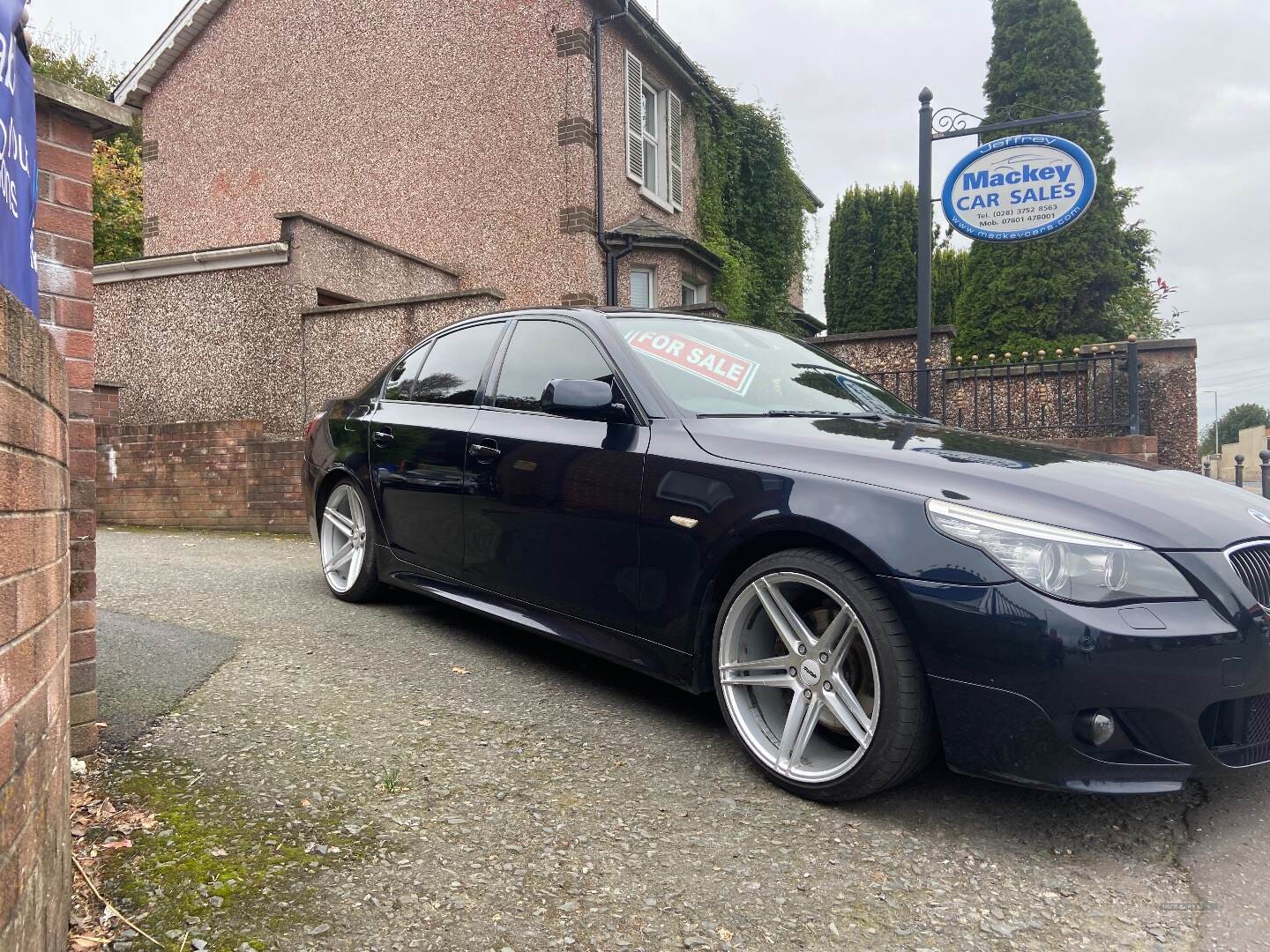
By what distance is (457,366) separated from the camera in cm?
469

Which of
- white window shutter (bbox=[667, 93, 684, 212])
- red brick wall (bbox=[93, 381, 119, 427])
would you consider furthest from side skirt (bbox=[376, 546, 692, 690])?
white window shutter (bbox=[667, 93, 684, 212])

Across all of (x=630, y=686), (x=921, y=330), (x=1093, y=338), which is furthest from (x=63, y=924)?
(x=1093, y=338)

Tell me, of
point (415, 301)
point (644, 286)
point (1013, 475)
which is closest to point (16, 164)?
point (1013, 475)

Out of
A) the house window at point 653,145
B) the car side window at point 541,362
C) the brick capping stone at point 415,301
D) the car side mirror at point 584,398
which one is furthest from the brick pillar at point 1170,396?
the house window at point 653,145

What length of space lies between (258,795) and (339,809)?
0.27m

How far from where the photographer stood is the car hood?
99.7 inches

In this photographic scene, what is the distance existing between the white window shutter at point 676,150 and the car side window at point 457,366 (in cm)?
1190

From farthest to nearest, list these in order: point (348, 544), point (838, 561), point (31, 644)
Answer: point (348, 544)
point (838, 561)
point (31, 644)

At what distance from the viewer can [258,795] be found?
2746mm

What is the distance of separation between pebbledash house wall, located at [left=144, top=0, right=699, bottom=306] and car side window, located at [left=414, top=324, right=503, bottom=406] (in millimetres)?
8570

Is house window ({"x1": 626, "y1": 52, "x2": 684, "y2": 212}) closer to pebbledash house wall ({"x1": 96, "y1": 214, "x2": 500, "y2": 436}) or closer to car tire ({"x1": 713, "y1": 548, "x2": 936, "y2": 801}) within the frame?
pebbledash house wall ({"x1": 96, "y1": 214, "x2": 500, "y2": 436})

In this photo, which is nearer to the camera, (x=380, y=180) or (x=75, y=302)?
(x=75, y=302)

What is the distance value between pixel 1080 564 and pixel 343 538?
161 inches

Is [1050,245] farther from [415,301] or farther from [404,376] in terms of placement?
[404,376]
